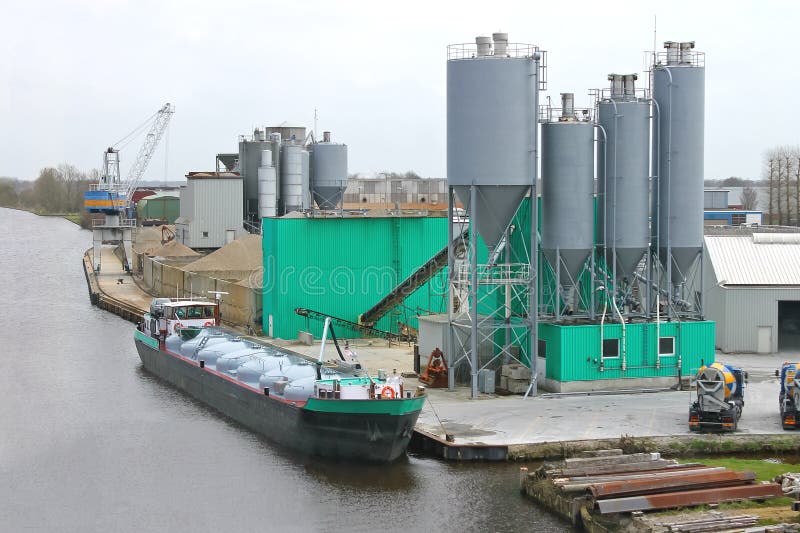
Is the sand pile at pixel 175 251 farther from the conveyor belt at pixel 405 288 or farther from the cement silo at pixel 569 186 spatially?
the cement silo at pixel 569 186

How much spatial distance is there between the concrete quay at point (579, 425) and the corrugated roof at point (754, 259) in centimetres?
682

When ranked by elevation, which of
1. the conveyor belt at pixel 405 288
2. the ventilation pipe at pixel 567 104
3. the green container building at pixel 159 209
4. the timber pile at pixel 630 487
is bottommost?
the timber pile at pixel 630 487

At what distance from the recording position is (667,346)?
4047 centimetres

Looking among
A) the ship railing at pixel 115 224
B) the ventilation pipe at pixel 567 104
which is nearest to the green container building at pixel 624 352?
the ventilation pipe at pixel 567 104

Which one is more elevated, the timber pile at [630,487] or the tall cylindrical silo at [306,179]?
the tall cylindrical silo at [306,179]

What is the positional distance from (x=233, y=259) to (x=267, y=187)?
31.0 feet

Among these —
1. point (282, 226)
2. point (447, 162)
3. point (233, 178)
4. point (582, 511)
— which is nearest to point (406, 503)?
point (582, 511)

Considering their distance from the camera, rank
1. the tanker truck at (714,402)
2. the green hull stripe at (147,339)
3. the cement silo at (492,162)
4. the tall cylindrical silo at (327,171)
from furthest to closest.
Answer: the tall cylindrical silo at (327,171)
the green hull stripe at (147,339)
the cement silo at (492,162)
the tanker truck at (714,402)

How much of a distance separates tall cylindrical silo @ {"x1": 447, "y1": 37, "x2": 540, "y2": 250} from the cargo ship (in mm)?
7424

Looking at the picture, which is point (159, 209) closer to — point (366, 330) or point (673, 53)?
point (366, 330)

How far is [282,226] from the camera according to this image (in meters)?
52.3

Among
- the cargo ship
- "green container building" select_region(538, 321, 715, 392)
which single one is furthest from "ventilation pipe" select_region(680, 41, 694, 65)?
the cargo ship

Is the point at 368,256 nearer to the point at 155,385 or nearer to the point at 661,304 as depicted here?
the point at 155,385

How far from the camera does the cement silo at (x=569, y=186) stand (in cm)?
4000
